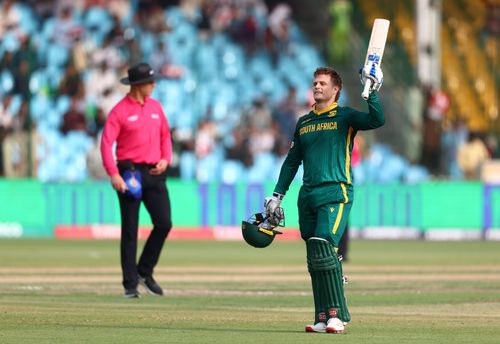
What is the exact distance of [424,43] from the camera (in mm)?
33188

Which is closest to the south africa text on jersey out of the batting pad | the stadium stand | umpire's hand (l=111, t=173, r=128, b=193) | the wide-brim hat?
the batting pad

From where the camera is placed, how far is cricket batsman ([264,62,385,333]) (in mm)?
10781

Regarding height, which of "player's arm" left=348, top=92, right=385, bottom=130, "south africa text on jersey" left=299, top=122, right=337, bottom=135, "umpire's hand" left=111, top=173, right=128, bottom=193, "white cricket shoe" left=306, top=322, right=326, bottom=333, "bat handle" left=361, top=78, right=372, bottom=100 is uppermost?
"bat handle" left=361, top=78, right=372, bottom=100

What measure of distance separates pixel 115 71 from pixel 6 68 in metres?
3.03

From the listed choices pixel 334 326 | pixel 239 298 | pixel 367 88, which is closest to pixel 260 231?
pixel 334 326

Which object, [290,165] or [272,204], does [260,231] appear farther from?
[290,165]

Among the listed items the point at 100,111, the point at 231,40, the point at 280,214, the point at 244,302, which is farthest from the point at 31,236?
the point at 280,214

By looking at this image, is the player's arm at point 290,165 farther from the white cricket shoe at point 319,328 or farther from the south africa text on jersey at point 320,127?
the white cricket shoe at point 319,328

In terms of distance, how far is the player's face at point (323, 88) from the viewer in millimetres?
10961

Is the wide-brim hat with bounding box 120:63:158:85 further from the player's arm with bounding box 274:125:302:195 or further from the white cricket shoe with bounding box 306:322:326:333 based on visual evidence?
the white cricket shoe with bounding box 306:322:326:333

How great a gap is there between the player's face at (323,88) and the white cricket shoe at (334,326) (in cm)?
170

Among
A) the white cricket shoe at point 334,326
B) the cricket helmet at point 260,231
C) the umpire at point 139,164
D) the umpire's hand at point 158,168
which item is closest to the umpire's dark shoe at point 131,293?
the umpire at point 139,164

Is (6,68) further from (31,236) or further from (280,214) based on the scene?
(280,214)

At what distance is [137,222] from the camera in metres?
15.0
